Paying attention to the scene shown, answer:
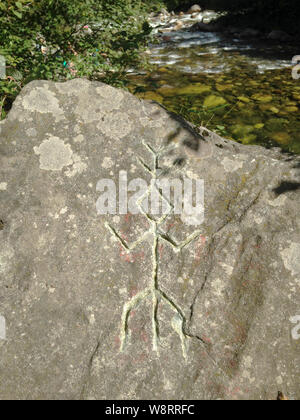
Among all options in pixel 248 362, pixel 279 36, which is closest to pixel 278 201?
pixel 248 362

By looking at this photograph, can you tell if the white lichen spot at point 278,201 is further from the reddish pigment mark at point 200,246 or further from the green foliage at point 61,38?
the green foliage at point 61,38

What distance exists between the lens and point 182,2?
18.6 meters

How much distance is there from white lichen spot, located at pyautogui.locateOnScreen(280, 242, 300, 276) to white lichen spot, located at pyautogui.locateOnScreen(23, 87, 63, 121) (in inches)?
64.0

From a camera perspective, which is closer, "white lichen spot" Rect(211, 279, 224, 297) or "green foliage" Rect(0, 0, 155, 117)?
"white lichen spot" Rect(211, 279, 224, 297)

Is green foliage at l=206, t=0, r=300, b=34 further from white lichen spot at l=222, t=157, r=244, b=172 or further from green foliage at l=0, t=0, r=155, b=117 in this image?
white lichen spot at l=222, t=157, r=244, b=172

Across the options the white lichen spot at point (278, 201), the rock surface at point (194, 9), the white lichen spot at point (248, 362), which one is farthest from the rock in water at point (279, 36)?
the white lichen spot at point (248, 362)

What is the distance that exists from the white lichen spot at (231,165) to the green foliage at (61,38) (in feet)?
6.34

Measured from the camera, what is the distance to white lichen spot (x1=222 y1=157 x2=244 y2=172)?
2.33 meters

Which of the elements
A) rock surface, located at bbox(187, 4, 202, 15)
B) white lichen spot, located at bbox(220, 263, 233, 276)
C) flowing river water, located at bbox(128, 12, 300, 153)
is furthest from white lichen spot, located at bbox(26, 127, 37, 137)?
rock surface, located at bbox(187, 4, 202, 15)

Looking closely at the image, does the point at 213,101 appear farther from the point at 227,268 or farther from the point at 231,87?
the point at 227,268

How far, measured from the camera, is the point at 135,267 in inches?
82.3

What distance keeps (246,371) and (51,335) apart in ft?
3.30

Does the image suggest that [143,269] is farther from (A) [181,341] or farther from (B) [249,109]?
(B) [249,109]

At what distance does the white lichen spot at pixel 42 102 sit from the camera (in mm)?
2408
